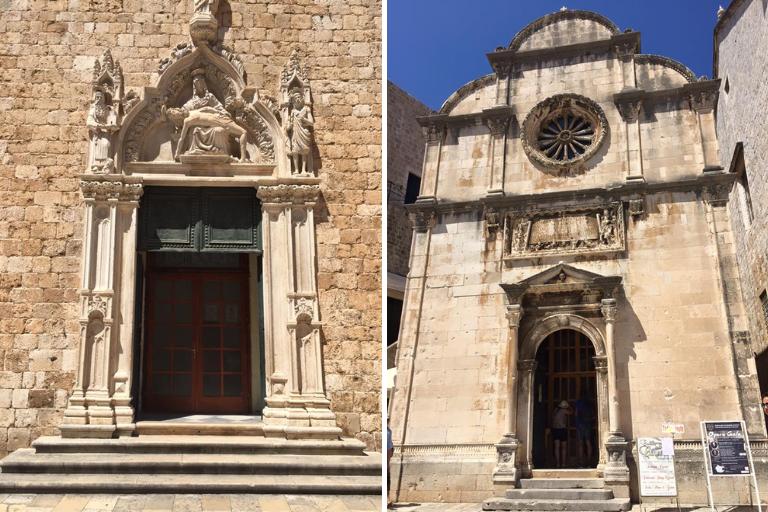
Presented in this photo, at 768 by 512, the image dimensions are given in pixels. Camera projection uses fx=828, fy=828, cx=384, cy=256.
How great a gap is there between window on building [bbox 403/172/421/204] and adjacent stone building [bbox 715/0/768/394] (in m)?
9.05

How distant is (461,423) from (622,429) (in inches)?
109

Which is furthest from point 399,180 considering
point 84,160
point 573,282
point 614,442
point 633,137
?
point 84,160

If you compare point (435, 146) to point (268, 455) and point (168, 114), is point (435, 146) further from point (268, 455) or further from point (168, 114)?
point (268, 455)

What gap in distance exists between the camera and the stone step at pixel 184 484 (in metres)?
8.15

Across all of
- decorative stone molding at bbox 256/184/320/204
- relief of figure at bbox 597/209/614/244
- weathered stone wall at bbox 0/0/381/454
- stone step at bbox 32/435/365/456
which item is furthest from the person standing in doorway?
decorative stone molding at bbox 256/184/320/204

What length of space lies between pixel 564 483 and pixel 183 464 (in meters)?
7.23

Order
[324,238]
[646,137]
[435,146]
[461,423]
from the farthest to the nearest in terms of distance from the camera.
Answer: [435,146] → [646,137] → [461,423] → [324,238]

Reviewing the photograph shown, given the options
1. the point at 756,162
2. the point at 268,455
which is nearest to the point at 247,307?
the point at 268,455

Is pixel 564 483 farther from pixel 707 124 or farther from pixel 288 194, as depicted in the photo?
pixel 707 124

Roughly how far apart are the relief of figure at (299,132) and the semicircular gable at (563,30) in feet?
27.4

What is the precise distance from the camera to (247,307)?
427 inches

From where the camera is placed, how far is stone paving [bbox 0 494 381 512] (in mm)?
7680

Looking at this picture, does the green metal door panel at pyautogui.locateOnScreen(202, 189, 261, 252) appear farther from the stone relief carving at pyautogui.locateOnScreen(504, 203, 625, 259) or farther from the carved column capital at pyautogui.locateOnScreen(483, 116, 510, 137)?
the carved column capital at pyautogui.locateOnScreen(483, 116, 510, 137)

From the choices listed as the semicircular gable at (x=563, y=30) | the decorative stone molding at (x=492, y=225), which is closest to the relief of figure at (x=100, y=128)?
the decorative stone molding at (x=492, y=225)
